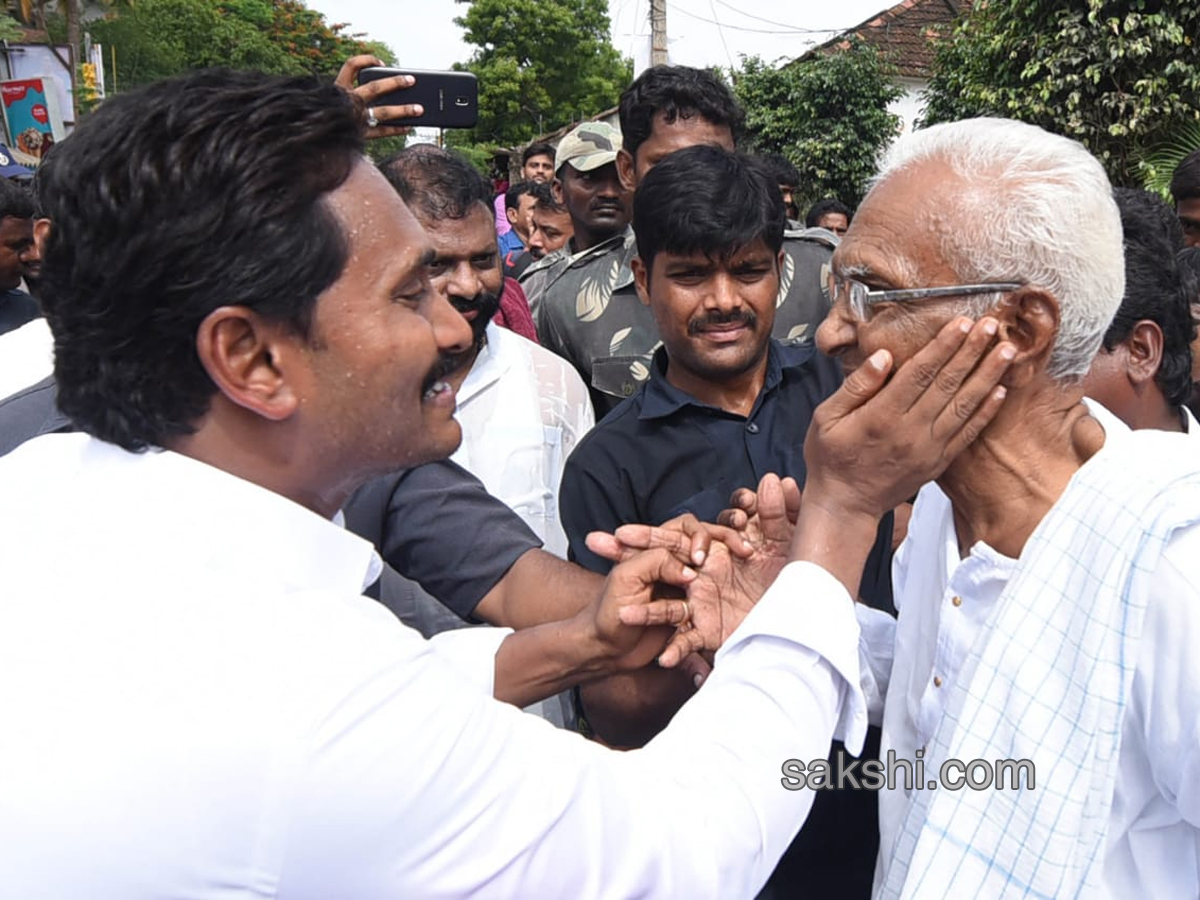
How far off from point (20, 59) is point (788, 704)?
4160 centimetres

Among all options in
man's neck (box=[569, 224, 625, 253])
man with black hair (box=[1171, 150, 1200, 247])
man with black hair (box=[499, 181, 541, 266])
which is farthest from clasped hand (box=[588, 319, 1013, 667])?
man with black hair (box=[499, 181, 541, 266])

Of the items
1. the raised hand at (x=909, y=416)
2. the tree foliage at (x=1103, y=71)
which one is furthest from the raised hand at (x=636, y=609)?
the tree foliage at (x=1103, y=71)

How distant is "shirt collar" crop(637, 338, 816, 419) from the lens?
9.46ft

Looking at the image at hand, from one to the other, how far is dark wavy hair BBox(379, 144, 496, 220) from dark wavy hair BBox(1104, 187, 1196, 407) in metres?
1.91

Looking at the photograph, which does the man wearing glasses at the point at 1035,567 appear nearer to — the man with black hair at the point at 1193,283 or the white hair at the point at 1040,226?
the white hair at the point at 1040,226

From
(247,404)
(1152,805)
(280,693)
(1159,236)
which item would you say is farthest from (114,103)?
(1159,236)

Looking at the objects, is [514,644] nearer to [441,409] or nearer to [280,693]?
[441,409]

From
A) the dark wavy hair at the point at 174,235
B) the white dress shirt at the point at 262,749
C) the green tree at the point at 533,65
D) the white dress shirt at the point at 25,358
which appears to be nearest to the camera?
the white dress shirt at the point at 262,749

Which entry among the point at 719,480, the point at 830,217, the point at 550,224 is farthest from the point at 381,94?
the point at 830,217

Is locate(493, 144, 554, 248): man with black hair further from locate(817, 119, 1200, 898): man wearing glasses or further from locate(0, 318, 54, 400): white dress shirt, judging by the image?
locate(817, 119, 1200, 898): man wearing glasses

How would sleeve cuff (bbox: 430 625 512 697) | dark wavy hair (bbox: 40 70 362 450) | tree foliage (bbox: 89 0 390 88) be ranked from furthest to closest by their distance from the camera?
tree foliage (bbox: 89 0 390 88) → sleeve cuff (bbox: 430 625 512 697) → dark wavy hair (bbox: 40 70 362 450)

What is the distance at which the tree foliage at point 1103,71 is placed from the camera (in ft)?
39.1

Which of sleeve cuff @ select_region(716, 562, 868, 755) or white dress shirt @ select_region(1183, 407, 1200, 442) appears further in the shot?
white dress shirt @ select_region(1183, 407, 1200, 442)

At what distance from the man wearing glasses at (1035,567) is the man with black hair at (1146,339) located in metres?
0.85
